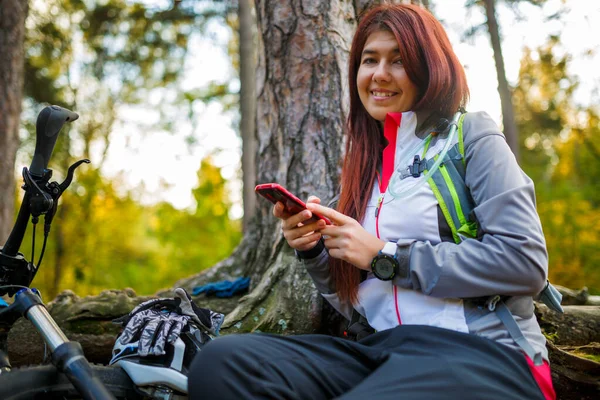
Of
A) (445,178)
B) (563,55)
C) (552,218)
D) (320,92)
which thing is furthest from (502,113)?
(445,178)

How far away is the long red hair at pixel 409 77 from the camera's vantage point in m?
2.34

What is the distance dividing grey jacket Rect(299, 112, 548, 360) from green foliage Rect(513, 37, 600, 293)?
930 centimetres

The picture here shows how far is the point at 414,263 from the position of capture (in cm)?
200

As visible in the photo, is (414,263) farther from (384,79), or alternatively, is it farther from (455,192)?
(384,79)

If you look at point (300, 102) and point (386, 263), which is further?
point (300, 102)

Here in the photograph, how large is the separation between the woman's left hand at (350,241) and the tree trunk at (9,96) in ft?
18.1

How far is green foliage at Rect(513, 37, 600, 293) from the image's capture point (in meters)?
10.6

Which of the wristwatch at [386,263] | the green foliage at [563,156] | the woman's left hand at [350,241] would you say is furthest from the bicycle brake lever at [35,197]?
the green foliage at [563,156]

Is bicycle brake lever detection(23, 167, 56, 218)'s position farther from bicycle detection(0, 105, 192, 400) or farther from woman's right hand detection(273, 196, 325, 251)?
woman's right hand detection(273, 196, 325, 251)

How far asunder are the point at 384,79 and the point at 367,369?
50.3 inches

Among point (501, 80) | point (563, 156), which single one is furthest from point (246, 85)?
point (563, 156)

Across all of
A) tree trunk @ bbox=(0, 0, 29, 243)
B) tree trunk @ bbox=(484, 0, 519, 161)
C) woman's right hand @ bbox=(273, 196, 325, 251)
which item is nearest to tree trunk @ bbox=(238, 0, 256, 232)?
tree trunk @ bbox=(0, 0, 29, 243)

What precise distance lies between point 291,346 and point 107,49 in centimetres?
1202

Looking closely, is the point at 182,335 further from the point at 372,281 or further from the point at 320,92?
the point at 320,92
